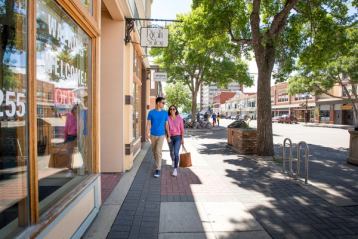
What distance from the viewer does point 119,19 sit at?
769 centimetres

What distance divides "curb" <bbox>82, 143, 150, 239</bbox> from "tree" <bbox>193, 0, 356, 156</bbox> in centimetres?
521

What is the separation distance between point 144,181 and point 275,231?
351 cm

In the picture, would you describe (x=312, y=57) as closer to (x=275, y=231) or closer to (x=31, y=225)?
(x=275, y=231)

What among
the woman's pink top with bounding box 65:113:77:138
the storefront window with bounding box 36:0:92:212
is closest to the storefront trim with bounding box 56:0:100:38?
the storefront window with bounding box 36:0:92:212

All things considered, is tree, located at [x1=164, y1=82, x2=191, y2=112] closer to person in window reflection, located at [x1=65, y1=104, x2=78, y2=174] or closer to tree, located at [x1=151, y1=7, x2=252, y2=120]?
tree, located at [x1=151, y1=7, x2=252, y2=120]

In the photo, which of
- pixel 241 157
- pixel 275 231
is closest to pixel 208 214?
pixel 275 231

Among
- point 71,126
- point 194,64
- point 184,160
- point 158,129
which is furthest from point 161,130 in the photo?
point 194,64

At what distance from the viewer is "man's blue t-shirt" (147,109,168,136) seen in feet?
24.7

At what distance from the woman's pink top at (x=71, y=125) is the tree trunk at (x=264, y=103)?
7.33 m

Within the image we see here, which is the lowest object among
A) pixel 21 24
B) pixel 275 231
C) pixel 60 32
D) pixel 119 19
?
pixel 275 231

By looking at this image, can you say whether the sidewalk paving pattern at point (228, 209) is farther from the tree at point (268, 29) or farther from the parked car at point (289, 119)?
the parked car at point (289, 119)

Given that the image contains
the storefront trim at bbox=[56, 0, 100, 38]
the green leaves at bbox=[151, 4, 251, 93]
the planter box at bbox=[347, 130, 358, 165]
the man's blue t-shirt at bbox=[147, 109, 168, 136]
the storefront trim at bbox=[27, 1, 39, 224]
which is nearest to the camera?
the storefront trim at bbox=[27, 1, 39, 224]

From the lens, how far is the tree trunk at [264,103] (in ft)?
34.3

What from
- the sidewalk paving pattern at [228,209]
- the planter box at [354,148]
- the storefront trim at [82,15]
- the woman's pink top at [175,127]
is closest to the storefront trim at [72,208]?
the sidewalk paving pattern at [228,209]
